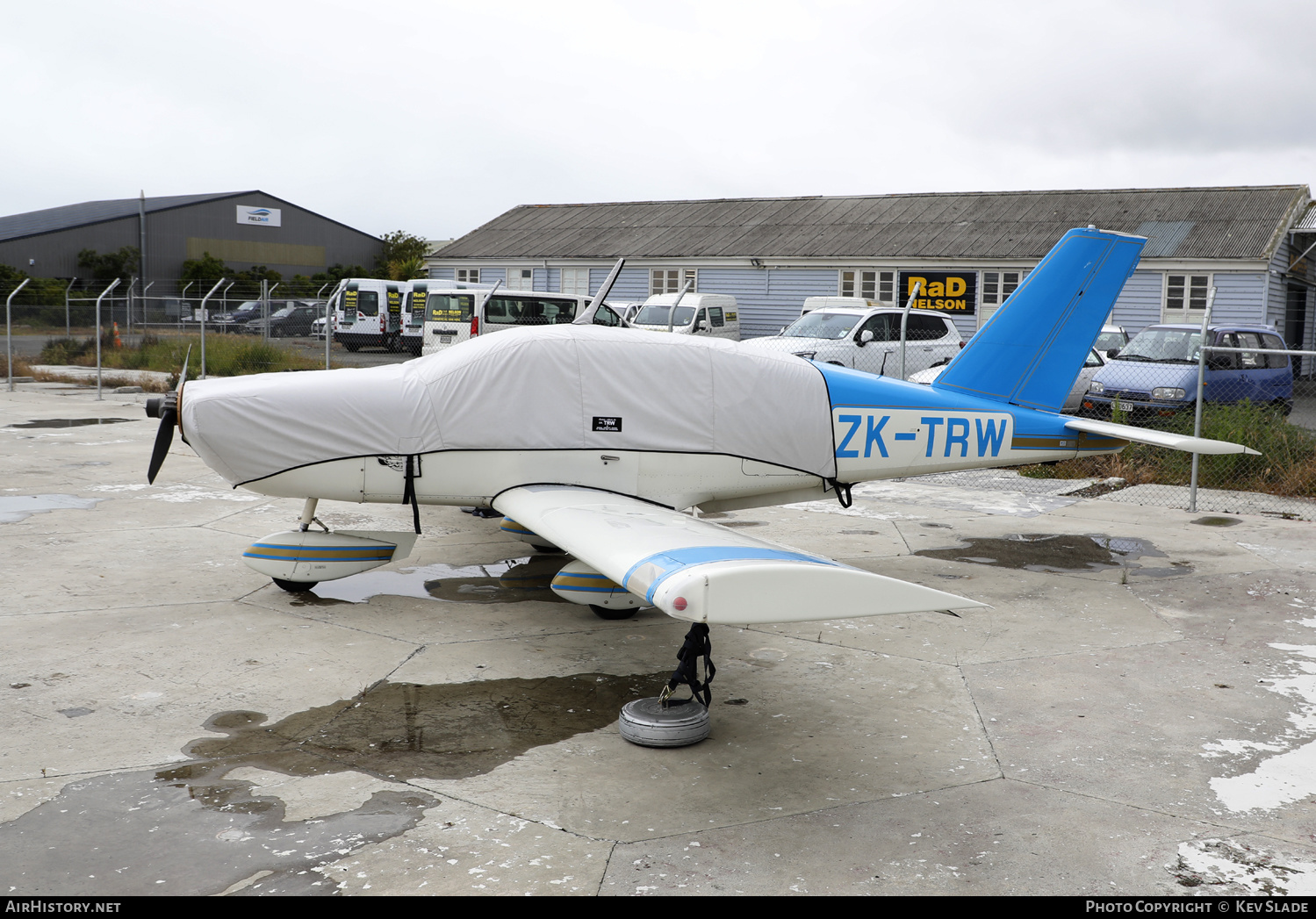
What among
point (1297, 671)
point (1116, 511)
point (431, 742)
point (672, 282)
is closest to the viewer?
point (431, 742)

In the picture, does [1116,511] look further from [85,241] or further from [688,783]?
[85,241]

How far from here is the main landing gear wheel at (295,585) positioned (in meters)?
6.83

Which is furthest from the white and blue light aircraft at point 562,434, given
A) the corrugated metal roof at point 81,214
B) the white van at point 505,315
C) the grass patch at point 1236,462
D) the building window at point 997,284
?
the corrugated metal roof at point 81,214

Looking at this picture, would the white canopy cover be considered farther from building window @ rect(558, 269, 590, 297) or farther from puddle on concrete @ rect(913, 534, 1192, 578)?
building window @ rect(558, 269, 590, 297)

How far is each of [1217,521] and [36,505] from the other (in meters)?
11.3

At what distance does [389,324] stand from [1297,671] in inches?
1082

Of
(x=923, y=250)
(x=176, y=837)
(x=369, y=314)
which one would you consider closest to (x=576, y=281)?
(x=369, y=314)

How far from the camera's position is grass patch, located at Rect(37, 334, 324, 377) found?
2173 centimetres

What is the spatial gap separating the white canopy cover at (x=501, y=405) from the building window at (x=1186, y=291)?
23.1 m

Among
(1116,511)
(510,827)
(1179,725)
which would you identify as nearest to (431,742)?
(510,827)

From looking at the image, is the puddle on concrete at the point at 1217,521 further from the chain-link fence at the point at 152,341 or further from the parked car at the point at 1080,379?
the chain-link fence at the point at 152,341

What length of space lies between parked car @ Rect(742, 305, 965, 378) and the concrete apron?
878cm

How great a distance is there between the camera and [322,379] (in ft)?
21.8

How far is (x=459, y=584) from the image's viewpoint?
744 centimetres
